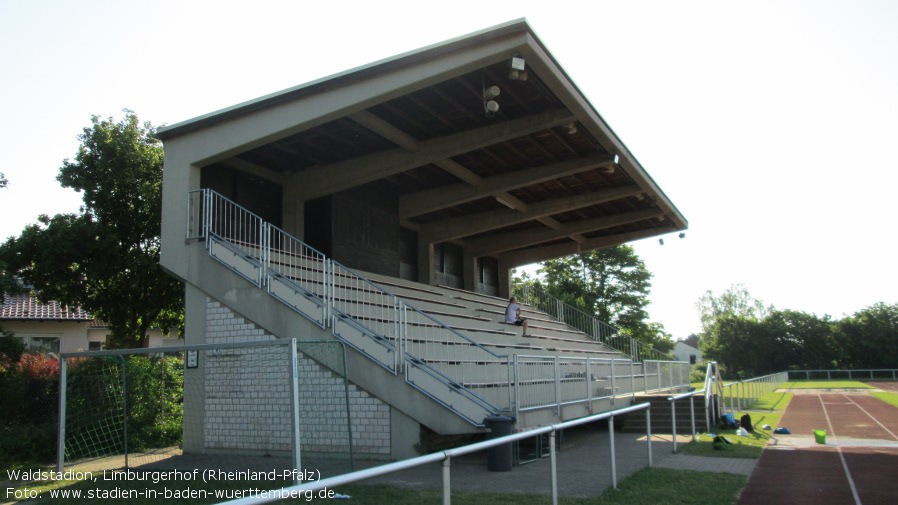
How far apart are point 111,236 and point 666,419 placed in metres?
15.9

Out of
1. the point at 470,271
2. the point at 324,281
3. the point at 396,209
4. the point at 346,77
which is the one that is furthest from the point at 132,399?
the point at 470,271

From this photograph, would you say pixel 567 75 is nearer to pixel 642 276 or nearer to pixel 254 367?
pixel 254 367

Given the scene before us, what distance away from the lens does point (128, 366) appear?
1412cm

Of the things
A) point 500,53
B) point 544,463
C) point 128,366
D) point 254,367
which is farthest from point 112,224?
point 544,463

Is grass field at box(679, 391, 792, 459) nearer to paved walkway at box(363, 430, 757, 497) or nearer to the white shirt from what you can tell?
paved walkway at box(363, 430, 757, 497)

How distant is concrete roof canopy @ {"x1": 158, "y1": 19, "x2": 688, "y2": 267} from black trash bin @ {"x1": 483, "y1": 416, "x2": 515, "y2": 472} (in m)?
6.16

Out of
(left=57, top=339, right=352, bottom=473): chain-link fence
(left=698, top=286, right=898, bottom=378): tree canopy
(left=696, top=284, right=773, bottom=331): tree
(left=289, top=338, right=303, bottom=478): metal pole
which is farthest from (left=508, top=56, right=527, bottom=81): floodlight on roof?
(left=696, top=284, right=773, bottom=331): tree

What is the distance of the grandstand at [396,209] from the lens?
1260 centimetres

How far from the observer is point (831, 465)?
12305mm

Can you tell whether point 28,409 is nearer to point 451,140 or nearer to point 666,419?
point 451,140

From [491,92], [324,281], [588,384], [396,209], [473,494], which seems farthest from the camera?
[396,209]

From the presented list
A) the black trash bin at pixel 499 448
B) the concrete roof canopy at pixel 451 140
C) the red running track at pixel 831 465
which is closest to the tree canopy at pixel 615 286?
the concrete roof canopy at pixel 451 140

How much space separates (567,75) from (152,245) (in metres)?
13.4

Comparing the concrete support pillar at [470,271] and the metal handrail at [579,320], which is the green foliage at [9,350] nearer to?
the concrete support pillar at [470,271]
